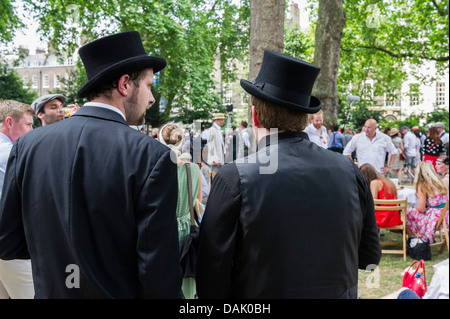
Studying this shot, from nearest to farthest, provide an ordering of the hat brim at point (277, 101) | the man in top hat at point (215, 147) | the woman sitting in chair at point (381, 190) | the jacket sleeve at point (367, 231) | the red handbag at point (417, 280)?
the hat brim at point (277, 101)
the jacket sleeve at point (367, 231)
the red handbag at point (417, 280)
the woman sitting in chair at point (381, 190)
the man in top hat at point (215, 147)

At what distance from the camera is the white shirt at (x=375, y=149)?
9.37m

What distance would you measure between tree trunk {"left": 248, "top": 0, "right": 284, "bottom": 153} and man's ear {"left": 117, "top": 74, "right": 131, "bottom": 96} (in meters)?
4.34

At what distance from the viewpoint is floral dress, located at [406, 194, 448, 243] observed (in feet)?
22.8

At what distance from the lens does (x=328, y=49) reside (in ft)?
37.1

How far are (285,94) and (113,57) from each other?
83 centimetres

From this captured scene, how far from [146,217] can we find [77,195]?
0.30 meters

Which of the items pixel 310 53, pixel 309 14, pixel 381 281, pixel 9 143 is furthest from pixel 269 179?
pixel 310 53

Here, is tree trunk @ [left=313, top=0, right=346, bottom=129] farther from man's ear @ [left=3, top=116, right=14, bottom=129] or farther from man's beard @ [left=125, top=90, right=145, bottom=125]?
man's beard @ [left=125, top=90, right=145, bottom=125]

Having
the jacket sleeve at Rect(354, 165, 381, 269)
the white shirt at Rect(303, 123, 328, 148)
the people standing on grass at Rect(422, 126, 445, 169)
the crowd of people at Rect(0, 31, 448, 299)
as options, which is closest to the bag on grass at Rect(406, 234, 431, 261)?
the white shirt at Rect(303, 123, 328, 148)

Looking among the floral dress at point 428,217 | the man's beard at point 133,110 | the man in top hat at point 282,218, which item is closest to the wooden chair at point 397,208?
the floral dress at point 428,217

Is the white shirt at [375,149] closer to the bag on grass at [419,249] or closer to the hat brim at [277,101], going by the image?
the bag on grass at [419,249]

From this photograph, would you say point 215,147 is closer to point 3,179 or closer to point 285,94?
point 3,179

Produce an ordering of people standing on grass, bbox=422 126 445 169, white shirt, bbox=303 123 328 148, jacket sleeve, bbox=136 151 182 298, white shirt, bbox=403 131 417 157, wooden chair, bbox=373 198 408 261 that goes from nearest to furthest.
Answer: jacket sleeve, bbox=136 151 182 298 → wooden chair, bbox=373 198 408 261 → white shirt, bbox=303 123 328 148 → people standing on grass, bbox=422 126 445 169 → white shirt, bbox=403 131 417 157

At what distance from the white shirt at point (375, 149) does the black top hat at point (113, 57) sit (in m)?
7.97
